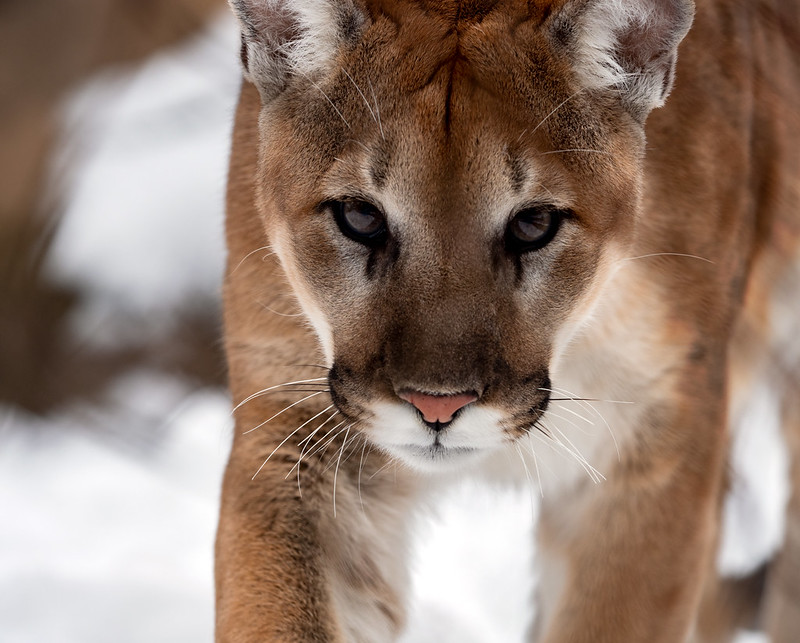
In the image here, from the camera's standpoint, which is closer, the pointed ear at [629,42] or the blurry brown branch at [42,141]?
the pointed ear at [629,42]

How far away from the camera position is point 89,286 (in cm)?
420

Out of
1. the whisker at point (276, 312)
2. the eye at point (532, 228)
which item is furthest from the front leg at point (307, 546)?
the eye at point (532, 228)

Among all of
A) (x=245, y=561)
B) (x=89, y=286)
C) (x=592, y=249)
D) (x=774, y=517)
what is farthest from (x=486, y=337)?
(x=89, y=286)

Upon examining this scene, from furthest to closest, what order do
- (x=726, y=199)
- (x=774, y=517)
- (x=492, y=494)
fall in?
(x=774, y=517) < (x=492, y=494) < (x=726, y=199)

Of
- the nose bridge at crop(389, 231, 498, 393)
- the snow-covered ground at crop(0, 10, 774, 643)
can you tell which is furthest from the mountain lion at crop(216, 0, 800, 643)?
the snow-covered ground at crop(0, 10, 774, 643)

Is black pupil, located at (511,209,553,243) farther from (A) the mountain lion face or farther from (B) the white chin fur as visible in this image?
(B) the white chin fur

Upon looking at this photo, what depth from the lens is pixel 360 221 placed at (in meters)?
1.99

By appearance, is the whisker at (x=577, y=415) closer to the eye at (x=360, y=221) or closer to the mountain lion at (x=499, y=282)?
the mountain lion at (x=499, y=282)

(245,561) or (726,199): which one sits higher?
(726,199)

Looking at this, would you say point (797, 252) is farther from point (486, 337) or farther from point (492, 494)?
point (486, 337)

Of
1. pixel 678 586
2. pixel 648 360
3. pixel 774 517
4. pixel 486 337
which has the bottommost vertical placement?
pixel 774 517

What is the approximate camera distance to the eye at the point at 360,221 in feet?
6.46

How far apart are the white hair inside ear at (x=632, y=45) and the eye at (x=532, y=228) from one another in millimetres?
230

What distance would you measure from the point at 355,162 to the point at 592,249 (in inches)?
16.4
